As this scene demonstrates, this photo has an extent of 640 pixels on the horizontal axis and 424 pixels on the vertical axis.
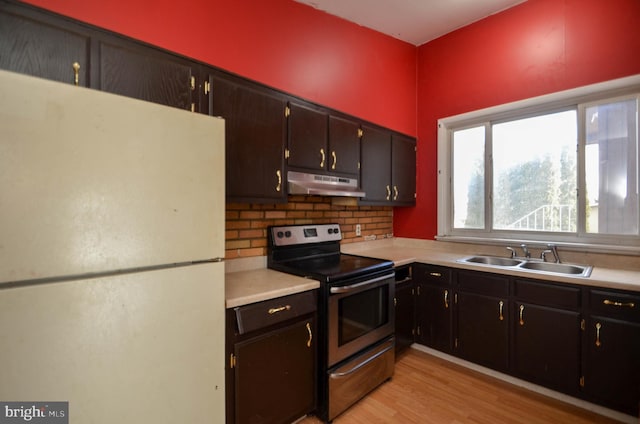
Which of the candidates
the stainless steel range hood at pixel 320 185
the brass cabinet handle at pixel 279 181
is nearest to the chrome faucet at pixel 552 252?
the stainless steel range hood at pixel 320 185

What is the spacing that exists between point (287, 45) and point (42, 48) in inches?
61.4

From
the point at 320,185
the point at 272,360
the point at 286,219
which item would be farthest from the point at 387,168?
the point at 272,360

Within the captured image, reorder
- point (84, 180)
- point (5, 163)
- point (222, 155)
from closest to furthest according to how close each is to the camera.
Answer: point (5, 163) → point (84, 180) → point (222, 155)

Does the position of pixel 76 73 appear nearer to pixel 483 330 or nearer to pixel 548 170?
pixel 483 330

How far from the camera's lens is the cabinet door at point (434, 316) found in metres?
2.67

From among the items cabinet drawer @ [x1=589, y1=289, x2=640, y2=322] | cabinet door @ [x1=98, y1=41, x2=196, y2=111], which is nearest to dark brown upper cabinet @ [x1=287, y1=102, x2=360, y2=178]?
cabinet door @ [x1=98, y1=41, x2=196, y2=111]

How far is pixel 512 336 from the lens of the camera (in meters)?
2.31

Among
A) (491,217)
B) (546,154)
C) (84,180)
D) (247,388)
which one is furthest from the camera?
(491,217)

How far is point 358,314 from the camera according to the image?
83.3 inches

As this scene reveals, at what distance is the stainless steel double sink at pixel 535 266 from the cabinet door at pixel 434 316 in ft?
1.25

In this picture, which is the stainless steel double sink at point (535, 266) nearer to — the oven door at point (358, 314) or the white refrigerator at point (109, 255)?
the oven door at point (358, 314)

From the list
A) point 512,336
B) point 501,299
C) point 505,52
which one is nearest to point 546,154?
point 505,52

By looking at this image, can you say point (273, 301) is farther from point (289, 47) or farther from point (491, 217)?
point (491, 217)

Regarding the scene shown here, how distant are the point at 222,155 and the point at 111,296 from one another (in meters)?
0.72
